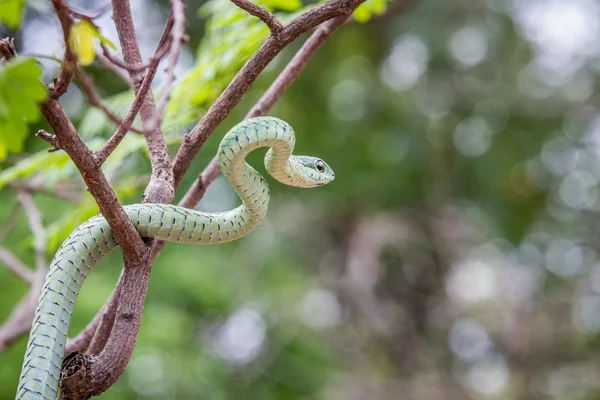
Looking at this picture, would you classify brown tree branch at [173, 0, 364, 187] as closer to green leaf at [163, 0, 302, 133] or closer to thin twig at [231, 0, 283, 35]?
thin twig at [231, 0, 283, 35]

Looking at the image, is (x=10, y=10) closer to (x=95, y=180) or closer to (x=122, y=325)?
(x=95, y=180)

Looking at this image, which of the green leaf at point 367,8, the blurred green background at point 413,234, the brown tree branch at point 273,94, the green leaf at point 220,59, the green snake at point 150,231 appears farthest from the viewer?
the blurred green background at point 413,234

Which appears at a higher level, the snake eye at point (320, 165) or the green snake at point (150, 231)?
the snake eye at point (320, 165)

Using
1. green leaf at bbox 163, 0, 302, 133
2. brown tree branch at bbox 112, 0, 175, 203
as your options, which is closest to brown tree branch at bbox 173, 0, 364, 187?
brown tree branch at bbox 112, 0, 175, 203

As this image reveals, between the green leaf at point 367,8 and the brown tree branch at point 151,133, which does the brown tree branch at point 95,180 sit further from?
the green leaf at point 367,8

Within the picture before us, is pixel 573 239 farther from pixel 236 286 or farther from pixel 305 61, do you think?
pixel 305 61

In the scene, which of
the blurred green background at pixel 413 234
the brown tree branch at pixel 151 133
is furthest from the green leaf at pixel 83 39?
the blurred green background at pixel 413 234
